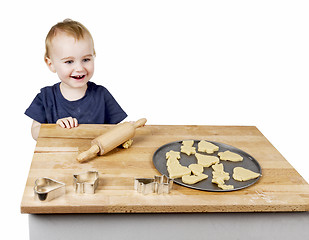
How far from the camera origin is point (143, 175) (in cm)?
246

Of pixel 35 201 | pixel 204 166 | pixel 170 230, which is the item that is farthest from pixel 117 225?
pixel 204 166

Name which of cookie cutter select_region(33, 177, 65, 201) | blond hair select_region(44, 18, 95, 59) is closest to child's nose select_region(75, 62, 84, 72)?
blond hair select_region(44, 18, 95, 59)

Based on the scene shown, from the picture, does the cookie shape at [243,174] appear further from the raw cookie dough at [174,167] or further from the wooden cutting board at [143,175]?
the raw cookie dough at [174,167]

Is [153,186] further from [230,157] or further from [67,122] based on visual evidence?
[67,122]

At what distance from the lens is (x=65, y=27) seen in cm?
294

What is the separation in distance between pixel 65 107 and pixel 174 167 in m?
1.09

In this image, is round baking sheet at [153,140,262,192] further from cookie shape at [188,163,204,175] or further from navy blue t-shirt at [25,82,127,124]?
navy blue t-shirt at [25,82,127,124]

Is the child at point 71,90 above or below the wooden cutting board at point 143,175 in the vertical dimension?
above

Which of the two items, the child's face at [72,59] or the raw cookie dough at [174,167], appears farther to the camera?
Answer: the child's face at [72,59]

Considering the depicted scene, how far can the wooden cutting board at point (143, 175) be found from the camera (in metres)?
2.20

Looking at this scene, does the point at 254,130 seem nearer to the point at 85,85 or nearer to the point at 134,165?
the point at 134,165

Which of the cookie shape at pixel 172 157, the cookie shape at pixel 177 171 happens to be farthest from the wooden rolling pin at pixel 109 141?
the cookie shape at pixel 177 171

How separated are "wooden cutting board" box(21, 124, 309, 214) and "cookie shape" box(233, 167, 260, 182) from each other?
2.0 inches

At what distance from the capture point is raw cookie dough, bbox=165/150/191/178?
246cm
